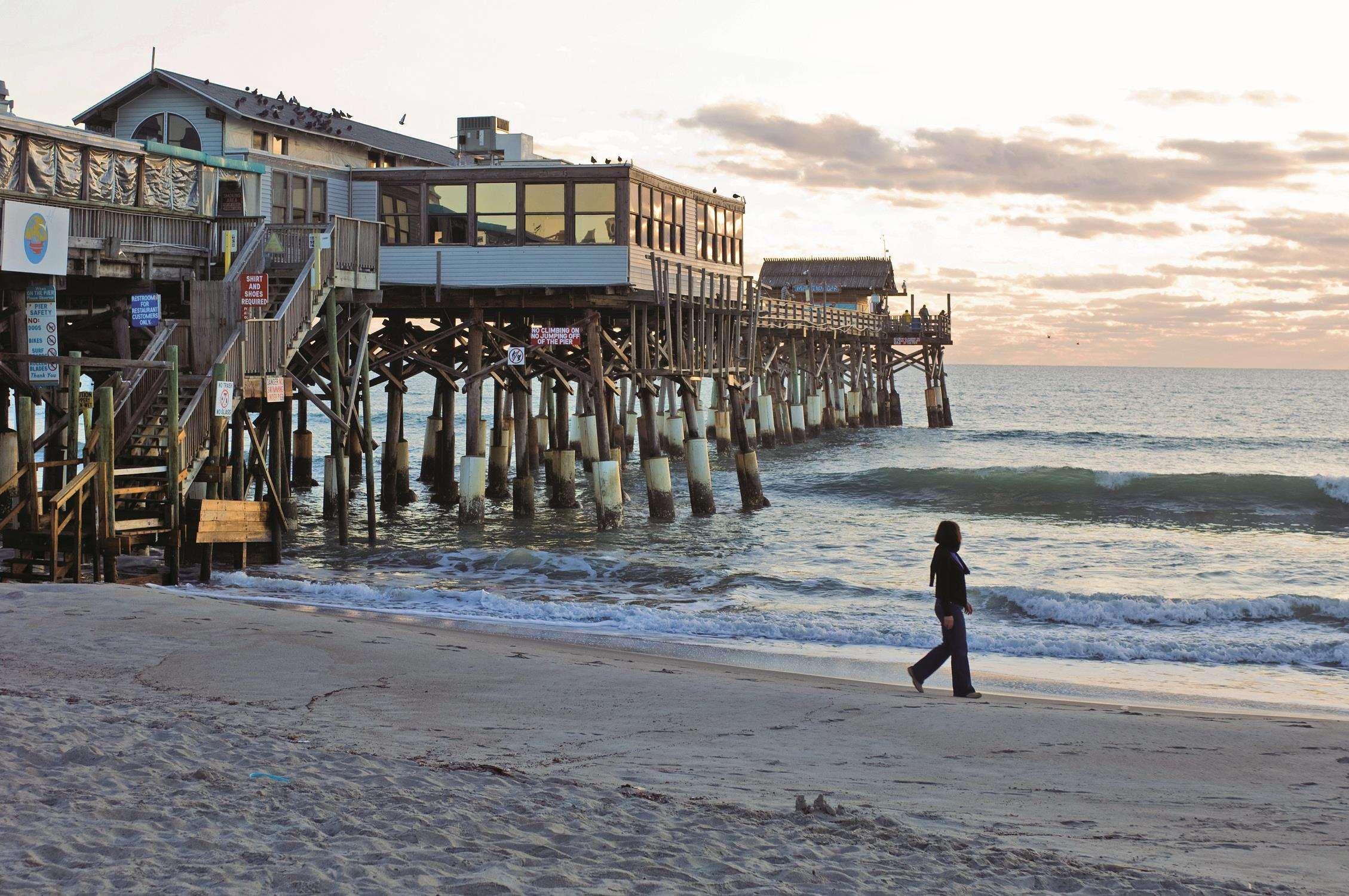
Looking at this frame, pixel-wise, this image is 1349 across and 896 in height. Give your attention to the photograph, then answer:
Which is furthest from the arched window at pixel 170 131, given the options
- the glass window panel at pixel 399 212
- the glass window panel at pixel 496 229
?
the glass window panel at pixel 496 229

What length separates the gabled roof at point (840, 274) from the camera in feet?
243

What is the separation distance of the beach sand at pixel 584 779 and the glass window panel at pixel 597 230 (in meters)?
15.7

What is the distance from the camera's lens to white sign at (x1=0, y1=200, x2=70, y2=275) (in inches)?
755

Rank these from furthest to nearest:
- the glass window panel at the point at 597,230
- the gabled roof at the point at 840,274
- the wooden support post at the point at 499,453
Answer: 1. the gabled roof at the point at 840,274
2. the wooden support post at the point at 499,453
3. the glass window panel at the point at 597,230

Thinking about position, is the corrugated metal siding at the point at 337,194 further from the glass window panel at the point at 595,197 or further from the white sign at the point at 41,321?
the white sign at the point at 41,321

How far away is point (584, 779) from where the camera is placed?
759 cm

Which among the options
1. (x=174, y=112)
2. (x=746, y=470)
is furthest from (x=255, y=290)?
(x=746, y=470)

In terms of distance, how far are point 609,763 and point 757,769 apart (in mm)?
952

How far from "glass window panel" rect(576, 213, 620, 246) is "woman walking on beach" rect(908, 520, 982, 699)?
1680 cm

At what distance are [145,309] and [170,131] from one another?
330 inches

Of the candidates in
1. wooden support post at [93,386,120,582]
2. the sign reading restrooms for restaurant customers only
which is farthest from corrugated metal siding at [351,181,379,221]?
wooden support post at [93,386,120,582]

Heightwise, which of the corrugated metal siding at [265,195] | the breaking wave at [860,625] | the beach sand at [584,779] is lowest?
the breaking wave at [860,625]

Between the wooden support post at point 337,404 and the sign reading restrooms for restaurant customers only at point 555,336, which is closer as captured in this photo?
the wooden support post at point 337,404

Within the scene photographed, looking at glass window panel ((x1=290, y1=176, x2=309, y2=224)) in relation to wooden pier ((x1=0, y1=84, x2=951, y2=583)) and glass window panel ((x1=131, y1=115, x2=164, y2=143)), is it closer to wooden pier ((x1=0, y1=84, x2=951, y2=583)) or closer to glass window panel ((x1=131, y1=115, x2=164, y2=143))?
wooden pier ((x1=0, y1=84, x2=951, y2=583))
